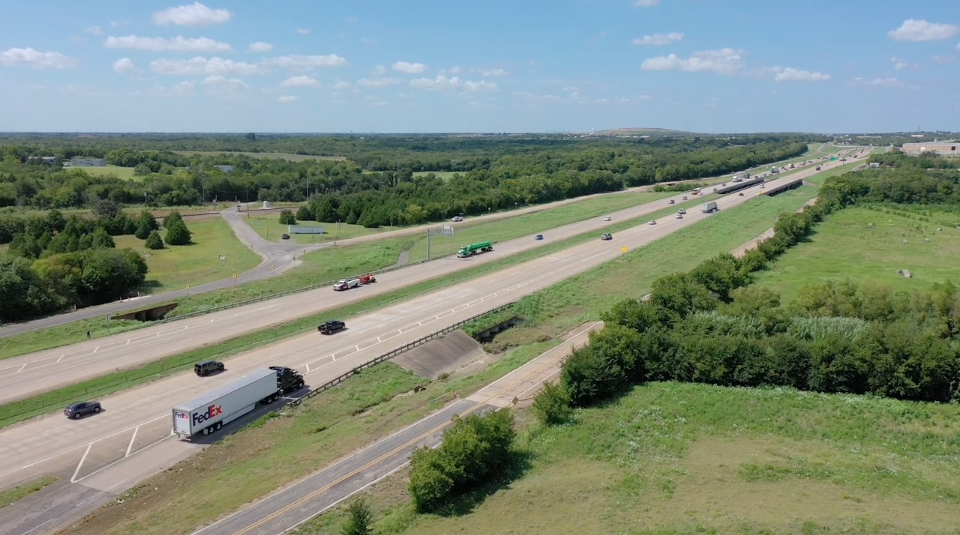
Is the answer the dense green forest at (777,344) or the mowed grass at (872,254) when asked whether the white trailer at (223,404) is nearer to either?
the dense green forest at (777,344)

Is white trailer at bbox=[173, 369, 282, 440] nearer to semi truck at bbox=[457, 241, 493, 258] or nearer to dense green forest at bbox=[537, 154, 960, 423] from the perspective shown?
dense green forest at bbox=[537, 154, 960, 423]

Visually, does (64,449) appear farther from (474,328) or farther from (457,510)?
(474,328)

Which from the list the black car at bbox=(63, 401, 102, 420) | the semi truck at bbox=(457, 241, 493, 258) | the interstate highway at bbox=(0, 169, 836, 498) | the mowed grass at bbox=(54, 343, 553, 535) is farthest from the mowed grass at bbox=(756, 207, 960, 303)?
the black car at bbox=(63, 401, 102, 420)

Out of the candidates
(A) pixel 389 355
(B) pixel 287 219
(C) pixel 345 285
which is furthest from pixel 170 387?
(B) pixel 287 219

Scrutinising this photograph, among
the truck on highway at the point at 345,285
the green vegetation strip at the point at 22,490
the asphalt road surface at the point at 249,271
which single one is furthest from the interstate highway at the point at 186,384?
the asphalt road surface at the point at 249,271

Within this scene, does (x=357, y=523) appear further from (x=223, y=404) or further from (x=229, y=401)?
(x=229, y=401)

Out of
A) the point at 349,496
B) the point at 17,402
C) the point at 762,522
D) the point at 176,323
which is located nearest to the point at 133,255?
the point at 176,323
